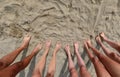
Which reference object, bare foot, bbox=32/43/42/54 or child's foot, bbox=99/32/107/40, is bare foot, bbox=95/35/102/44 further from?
bare foot, bbox=32/43/42/54

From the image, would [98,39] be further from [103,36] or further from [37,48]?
[37,48]

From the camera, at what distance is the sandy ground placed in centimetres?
256

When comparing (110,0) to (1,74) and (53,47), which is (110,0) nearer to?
(53,47)

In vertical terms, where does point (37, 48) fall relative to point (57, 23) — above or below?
below

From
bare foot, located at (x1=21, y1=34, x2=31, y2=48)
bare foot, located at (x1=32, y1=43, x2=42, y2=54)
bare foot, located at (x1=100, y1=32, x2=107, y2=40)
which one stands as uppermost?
bare foot, located at (x1=21, y1=34, x2=31, y2=48)

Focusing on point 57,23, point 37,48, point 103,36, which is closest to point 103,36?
point 103,36

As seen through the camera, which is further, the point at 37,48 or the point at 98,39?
the point at 98,39

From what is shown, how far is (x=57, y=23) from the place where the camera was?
2.63 meters

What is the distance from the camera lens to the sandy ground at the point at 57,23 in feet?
8.39

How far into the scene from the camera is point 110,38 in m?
2.72

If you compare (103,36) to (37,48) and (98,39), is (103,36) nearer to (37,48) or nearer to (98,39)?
(98,39)

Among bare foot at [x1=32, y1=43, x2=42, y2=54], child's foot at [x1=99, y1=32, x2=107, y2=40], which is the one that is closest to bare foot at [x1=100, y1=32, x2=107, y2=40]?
child's foot at [x1=99, y1=32, x2=107, y2=40]

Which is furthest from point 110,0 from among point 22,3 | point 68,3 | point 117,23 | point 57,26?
point 22,3

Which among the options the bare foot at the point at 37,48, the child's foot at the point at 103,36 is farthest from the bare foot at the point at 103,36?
the bare foot at the point at 37,48
